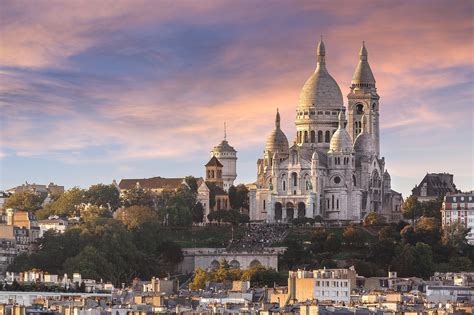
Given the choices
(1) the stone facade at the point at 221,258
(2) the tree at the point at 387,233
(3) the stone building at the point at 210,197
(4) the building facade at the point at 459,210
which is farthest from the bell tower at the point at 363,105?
(1) the stone facade at the point at 221,258

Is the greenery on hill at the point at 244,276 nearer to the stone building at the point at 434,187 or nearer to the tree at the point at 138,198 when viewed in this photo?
the tree at the point at 138,198

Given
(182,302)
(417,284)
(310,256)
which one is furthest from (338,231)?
(182,302)

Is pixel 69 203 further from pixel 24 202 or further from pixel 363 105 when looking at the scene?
pixel 363 105

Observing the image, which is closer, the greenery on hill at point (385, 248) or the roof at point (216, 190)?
the greenery on hill at point (385, 248)

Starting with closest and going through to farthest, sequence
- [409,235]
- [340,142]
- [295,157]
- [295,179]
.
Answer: [409,235] < [295,179] < [340,142] < [295,157]

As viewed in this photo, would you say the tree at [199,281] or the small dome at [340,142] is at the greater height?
the small dome at [340,142]

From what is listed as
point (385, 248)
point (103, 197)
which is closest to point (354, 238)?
point (385, 248)

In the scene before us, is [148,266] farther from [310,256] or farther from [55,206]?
[55,206]
